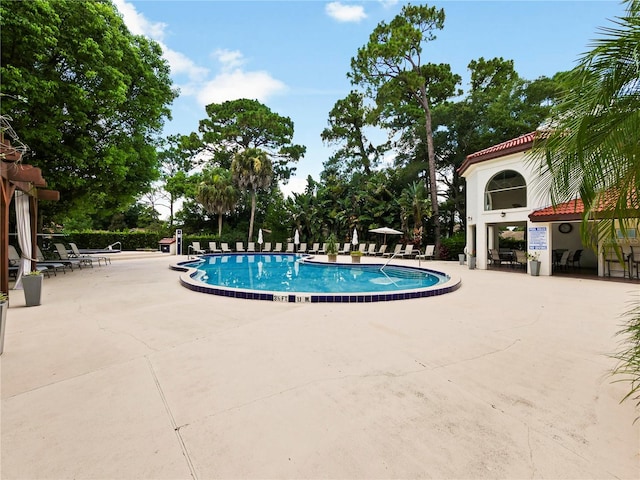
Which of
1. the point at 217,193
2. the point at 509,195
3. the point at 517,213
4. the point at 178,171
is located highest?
the point at 178,171

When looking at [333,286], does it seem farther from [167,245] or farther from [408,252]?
[167,245]

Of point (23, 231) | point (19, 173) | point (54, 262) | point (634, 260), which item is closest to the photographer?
point (19, 173)

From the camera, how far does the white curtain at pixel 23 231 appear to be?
8.71 metres

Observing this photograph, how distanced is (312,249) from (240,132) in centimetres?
1443

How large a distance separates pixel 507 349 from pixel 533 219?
10.8 meters

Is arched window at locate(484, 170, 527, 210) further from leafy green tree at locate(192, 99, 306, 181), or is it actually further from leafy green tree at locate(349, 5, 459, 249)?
leafy green tree at locate(192, 99, 306, 181)

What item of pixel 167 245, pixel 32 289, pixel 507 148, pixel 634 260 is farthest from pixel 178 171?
pixel 634 260

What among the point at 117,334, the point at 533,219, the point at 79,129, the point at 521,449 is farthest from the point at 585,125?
the point at 79,129

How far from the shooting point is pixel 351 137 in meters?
30.9

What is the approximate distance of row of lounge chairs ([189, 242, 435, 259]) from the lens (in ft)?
67.1

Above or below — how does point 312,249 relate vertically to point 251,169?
below

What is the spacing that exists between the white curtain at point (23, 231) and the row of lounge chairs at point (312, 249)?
13.3 metres

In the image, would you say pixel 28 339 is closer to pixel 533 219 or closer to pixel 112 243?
pixel 533 219

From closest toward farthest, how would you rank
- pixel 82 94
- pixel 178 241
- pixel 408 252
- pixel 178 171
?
pixel 82 94 < pixel 408 252 < pixel 178 241 < pixel 178 171
